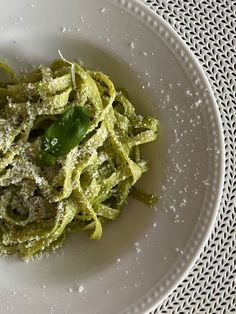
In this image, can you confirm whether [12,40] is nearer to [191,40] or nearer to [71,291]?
[191,40]

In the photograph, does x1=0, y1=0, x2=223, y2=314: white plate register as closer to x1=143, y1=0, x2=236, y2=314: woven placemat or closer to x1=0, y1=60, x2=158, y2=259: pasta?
x1=0, y1=60, x2=158, y2=259: pasta

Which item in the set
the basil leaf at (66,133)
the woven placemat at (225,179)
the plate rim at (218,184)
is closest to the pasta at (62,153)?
the basil leaf at (66,133)

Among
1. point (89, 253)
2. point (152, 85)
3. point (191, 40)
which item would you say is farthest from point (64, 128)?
point (191, 40)

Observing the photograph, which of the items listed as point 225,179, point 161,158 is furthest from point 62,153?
point 225,179

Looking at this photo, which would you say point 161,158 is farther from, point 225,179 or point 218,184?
point 225,179

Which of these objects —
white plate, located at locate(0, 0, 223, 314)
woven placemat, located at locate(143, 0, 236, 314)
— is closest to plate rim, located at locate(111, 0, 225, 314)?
white plate, located at locate(0, 0, 223, 314)

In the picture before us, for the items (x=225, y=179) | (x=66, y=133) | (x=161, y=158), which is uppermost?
(x=66, y=133)

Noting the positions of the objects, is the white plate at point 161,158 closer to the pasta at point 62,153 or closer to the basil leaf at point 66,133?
the pasta at point 62,153
